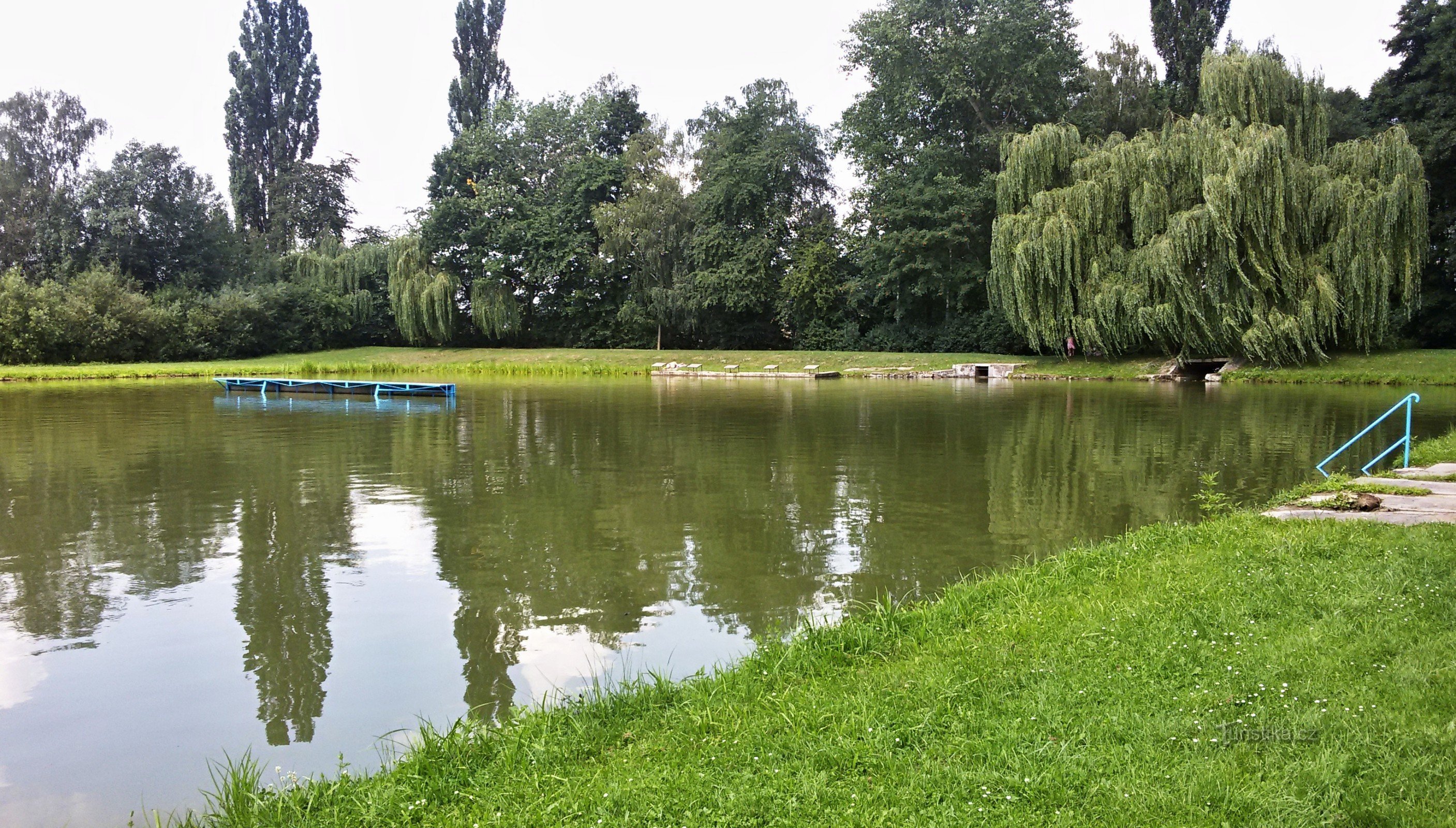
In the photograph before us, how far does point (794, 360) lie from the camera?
3778 centimetres

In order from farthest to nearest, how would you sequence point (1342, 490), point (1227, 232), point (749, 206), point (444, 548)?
point (749, 206)
point (1227, 232)
point (444, 548)
point (1342, 490)

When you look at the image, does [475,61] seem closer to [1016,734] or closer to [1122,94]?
[1122,94]

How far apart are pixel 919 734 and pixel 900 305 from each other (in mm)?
37133

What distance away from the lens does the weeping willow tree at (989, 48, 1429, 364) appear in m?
25.8

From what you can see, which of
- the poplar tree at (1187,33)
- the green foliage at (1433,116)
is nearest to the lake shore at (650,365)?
the green foliage at (1433,116)

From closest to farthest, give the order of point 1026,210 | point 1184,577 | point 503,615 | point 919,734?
point 919,734
point 1184,577
point 503,615
point 1026,210

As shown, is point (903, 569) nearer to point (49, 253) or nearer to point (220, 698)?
point (220, 698)

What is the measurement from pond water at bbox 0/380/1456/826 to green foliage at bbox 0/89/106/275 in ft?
105

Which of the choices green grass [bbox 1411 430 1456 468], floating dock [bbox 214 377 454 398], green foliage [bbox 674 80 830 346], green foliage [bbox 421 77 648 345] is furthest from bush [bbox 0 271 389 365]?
green grass [bbox 1411 430 1456 468]

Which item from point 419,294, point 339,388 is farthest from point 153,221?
point 339,388

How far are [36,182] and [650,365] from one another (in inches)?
1216

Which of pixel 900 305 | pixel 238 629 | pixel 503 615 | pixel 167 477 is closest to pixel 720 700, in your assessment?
pixel 503 615

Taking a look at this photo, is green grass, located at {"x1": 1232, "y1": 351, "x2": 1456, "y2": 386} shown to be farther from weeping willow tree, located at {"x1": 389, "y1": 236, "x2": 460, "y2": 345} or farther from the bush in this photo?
the bush

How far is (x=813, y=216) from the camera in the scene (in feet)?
147
